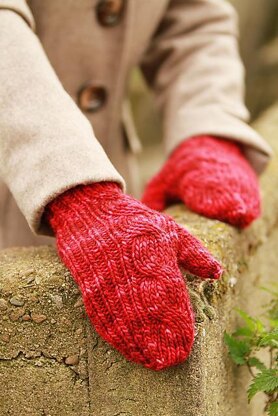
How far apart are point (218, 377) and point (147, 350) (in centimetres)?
22

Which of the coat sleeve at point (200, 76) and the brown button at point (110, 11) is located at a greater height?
the brown button at point (110, 11)

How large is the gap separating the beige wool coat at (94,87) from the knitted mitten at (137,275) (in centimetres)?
10

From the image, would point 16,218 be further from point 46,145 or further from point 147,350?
point 147,350

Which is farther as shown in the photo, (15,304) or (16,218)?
(16,218)

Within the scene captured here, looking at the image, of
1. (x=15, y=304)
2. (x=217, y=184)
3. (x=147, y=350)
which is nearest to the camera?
(x=147, y=350)

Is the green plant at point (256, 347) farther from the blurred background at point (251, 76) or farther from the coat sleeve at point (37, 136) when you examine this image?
the blurred background at point (251, 76)

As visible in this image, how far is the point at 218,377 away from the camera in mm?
1222

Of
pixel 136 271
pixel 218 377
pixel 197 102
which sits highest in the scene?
pixel 136 271

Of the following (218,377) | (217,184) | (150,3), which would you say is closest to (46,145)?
(217,184)

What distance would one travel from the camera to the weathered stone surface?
114 cm

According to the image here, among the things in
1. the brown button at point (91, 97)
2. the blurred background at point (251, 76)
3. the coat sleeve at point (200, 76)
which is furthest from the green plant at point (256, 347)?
the blurred background at point (251, 76)

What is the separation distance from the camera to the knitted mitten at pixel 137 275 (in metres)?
1.04

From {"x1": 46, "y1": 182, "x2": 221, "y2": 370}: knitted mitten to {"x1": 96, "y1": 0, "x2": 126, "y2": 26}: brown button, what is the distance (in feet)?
2.06

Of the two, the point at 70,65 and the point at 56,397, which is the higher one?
the point at 70,65
